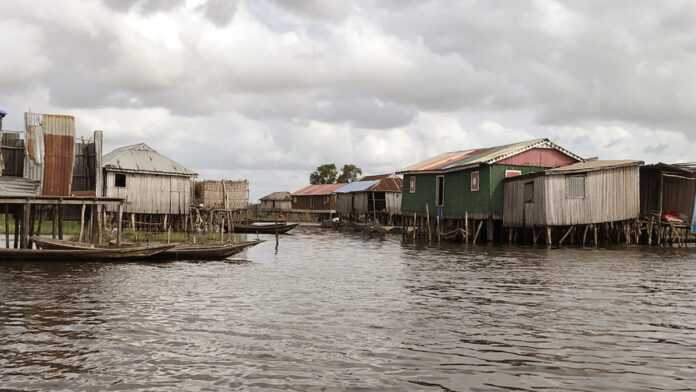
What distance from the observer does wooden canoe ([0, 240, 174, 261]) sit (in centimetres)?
2503

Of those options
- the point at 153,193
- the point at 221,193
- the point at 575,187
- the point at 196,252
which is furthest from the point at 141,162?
the point at 575,187

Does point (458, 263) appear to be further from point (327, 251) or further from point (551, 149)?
point (551, 149)

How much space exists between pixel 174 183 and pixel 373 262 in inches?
810

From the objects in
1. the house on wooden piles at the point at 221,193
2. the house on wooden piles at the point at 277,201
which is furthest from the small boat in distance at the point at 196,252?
the house on wooden piles at the point at 277,201

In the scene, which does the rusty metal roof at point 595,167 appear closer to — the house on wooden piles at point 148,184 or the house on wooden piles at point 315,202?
the house on wooden piles at point 148,184

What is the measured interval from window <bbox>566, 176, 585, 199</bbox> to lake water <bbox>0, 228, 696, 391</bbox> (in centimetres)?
1208

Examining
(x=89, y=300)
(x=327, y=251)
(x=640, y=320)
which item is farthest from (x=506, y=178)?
(x=89, y=300)

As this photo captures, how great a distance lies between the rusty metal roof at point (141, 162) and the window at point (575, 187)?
25.1 meters

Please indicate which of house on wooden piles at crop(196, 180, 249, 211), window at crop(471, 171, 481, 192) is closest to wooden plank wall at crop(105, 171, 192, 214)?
house on wooden piles at crop(196, 180, 249, 211)

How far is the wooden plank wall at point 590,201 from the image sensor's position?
1428 inches

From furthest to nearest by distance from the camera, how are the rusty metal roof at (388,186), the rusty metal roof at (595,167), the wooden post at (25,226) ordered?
the rusty metal roof at (388,186), the rusty metal roof at (595,167), the wooden post at (25,226)

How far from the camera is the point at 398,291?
19.5 meters

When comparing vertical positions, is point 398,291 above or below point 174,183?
below

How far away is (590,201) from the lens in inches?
1441
